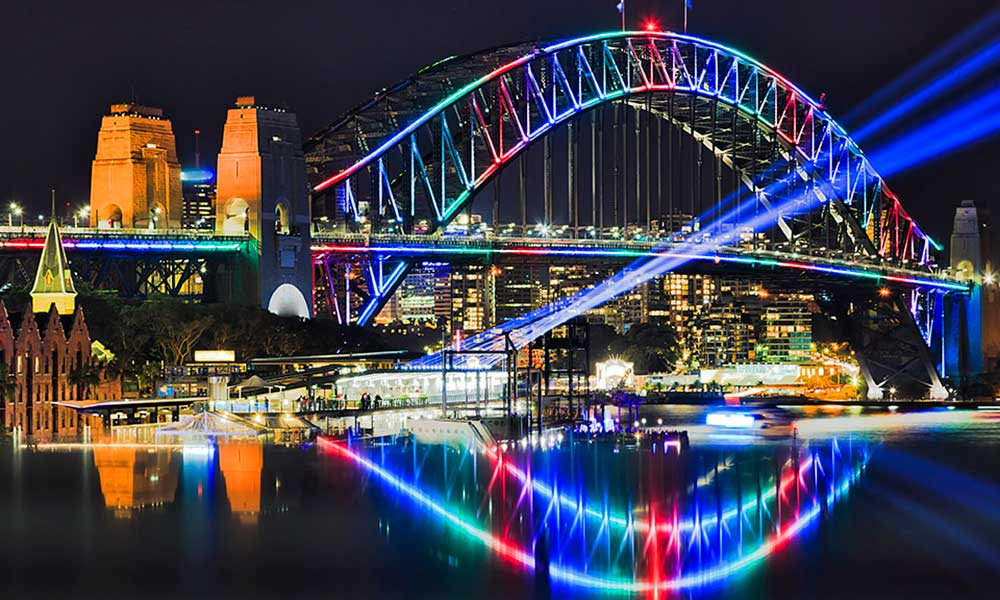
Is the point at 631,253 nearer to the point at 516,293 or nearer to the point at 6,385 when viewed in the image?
the point at 6,385

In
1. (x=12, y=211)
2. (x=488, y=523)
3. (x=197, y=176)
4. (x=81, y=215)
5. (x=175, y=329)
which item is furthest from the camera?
(x=197, y=176)

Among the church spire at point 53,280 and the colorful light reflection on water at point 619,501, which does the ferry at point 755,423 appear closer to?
the colorful light reflection on water at point 619,501

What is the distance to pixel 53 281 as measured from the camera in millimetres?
92250

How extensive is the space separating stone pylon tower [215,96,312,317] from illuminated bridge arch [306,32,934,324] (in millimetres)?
6528

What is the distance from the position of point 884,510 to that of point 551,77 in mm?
63446

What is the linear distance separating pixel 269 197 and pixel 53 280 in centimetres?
1395

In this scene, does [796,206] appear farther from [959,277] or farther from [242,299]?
[242,299]

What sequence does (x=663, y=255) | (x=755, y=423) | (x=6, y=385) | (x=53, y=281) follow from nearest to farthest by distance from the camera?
(x=6, y=385), (x=53, y=281), (x=755, y=423), (x=663, y=255)

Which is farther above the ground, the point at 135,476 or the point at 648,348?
the point at 648,348

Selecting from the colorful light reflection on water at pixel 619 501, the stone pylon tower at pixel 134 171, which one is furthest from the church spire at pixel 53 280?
the colorful light reflection on water at pixel 619 501

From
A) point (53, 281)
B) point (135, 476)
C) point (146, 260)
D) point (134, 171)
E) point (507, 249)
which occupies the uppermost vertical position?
point (134, 171)

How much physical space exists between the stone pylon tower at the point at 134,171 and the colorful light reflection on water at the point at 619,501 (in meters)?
31.0

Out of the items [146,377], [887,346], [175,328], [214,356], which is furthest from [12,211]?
[887,346]

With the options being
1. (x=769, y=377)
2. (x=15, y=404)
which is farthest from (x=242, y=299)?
(x=769, y=377)
